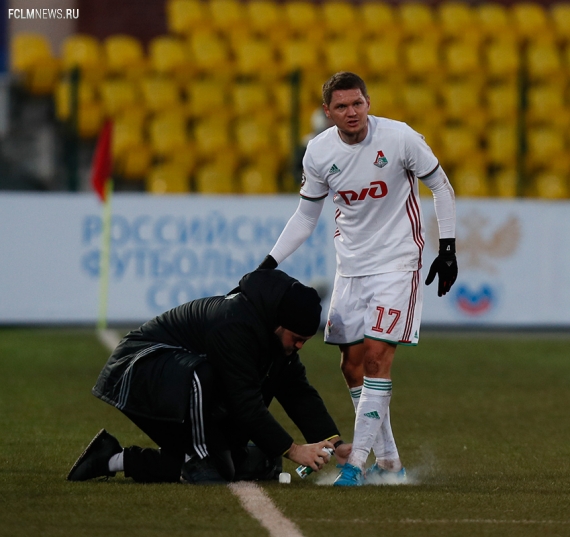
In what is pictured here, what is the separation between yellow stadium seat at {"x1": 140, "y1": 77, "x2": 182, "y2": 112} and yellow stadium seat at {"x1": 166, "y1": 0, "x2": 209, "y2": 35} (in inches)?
86.3

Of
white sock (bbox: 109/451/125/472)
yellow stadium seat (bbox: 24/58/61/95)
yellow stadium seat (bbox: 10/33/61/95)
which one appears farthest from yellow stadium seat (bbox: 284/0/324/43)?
white sock (bbox: 109/451/125/472)

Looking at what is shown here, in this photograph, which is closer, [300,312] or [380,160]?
[300,312]

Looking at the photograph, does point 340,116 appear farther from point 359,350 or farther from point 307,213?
Answer: point 359,350

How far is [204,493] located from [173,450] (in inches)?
17.3

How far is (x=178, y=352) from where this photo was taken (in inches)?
231

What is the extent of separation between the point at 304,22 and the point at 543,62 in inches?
143

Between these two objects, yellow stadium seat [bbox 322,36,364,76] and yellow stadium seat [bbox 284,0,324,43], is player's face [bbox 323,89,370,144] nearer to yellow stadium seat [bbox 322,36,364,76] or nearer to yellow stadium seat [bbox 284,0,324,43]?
yellow stadium seat [bbox 322,36,364,76]

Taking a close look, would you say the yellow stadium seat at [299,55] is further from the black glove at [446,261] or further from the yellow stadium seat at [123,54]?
the black glove at [446,261]

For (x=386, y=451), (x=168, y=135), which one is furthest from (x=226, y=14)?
(x=386, y=451)

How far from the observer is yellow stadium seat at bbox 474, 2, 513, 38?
18938mm

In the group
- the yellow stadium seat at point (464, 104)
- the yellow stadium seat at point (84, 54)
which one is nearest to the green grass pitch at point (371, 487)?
the yellow stadium seat at point (464, 104)

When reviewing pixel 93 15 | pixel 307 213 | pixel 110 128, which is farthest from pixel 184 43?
pixel 307 213

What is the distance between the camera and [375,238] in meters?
6.27

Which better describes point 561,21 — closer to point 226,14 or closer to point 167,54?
point 226,14
